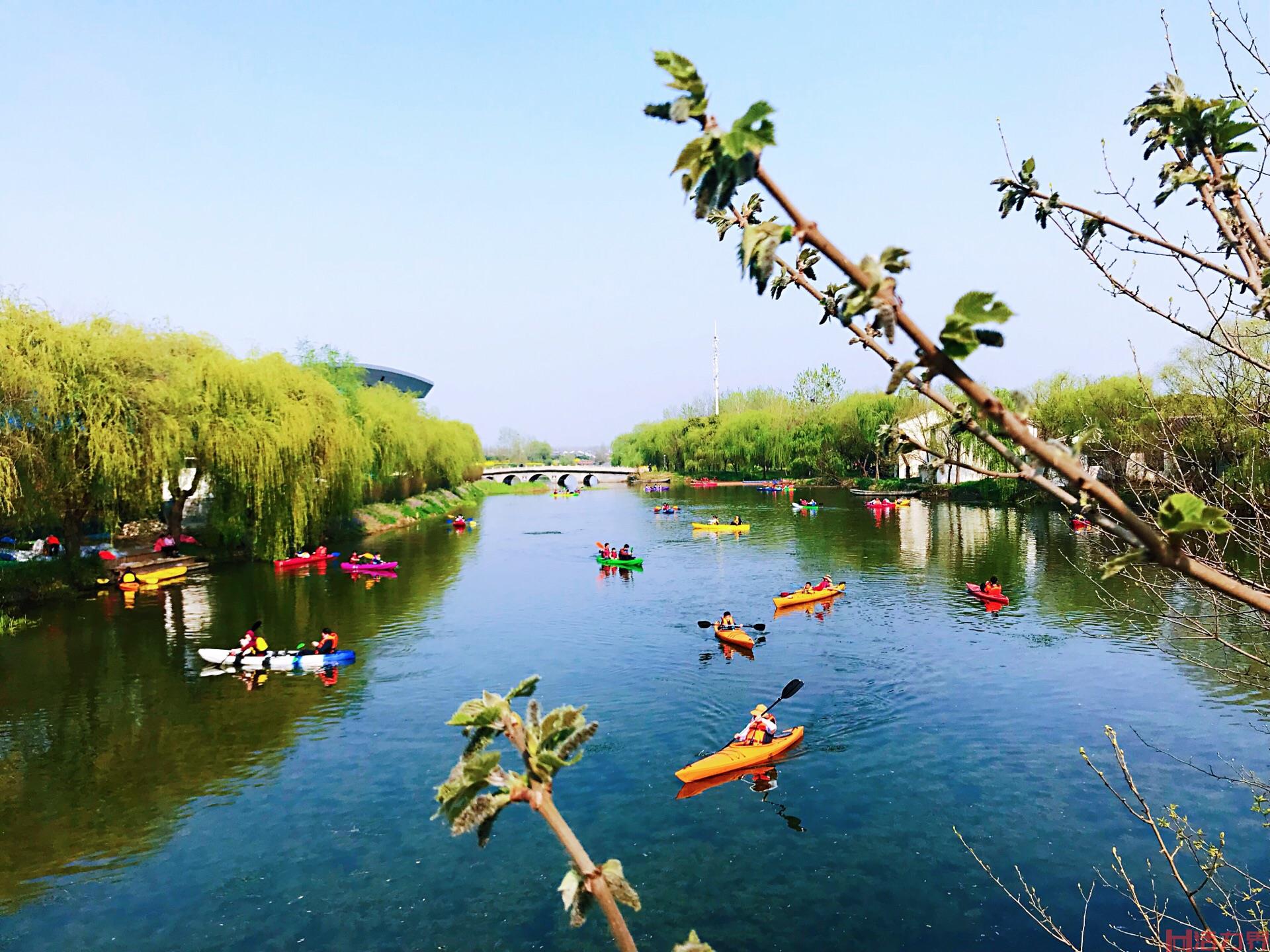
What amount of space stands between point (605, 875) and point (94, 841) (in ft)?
50.2

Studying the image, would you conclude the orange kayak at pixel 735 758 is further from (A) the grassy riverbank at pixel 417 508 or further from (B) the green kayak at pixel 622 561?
(A) the grassy riverbank at pixel 417 508

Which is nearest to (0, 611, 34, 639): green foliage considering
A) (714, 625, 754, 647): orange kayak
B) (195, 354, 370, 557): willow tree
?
(195, 354, 370, 557): willow tree

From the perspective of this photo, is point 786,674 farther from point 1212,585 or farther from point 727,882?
point 1212,585

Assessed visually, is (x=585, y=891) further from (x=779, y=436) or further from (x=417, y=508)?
(x=779, y=436)

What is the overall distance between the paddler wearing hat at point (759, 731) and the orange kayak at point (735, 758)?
0.34ft

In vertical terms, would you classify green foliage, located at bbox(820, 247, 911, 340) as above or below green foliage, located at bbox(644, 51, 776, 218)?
below

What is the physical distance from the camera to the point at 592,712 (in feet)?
63.8

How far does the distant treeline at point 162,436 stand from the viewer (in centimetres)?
2636

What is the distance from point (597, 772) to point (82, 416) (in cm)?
2294

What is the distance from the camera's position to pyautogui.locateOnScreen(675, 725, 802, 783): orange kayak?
15867 millimetres

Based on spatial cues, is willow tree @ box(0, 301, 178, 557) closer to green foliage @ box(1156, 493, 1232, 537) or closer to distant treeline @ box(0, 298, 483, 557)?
distant treeline @ box(0, 298, 483, 557)

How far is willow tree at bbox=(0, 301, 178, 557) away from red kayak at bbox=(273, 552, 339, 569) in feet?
23.7

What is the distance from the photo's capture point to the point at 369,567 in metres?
38.0

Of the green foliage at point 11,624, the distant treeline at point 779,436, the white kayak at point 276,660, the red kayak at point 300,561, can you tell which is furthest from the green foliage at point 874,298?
the distant treeline at point 779,436
